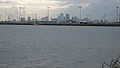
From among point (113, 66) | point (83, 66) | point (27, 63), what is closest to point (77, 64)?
point (83, 66)

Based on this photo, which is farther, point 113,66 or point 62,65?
point 62,65

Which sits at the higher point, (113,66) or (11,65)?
(113,66)

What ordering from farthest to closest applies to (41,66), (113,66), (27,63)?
(27,63), (41,66), (113,66)

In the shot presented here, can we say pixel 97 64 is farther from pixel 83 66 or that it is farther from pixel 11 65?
pixel 11 65

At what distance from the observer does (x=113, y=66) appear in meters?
13.9

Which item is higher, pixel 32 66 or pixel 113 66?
pixel 113 66

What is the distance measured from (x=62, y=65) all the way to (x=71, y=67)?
1.64m

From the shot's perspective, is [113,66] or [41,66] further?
[41,66]

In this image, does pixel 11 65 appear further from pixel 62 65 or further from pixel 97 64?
pixel 97 64

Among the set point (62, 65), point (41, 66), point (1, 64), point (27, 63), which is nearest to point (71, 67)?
point (62, 65)

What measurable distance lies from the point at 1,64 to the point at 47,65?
21.1 feet

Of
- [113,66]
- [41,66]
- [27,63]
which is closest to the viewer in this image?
[113,66]

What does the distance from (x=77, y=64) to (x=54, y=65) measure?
134 inches

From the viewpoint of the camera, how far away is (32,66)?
34469 millimetres
